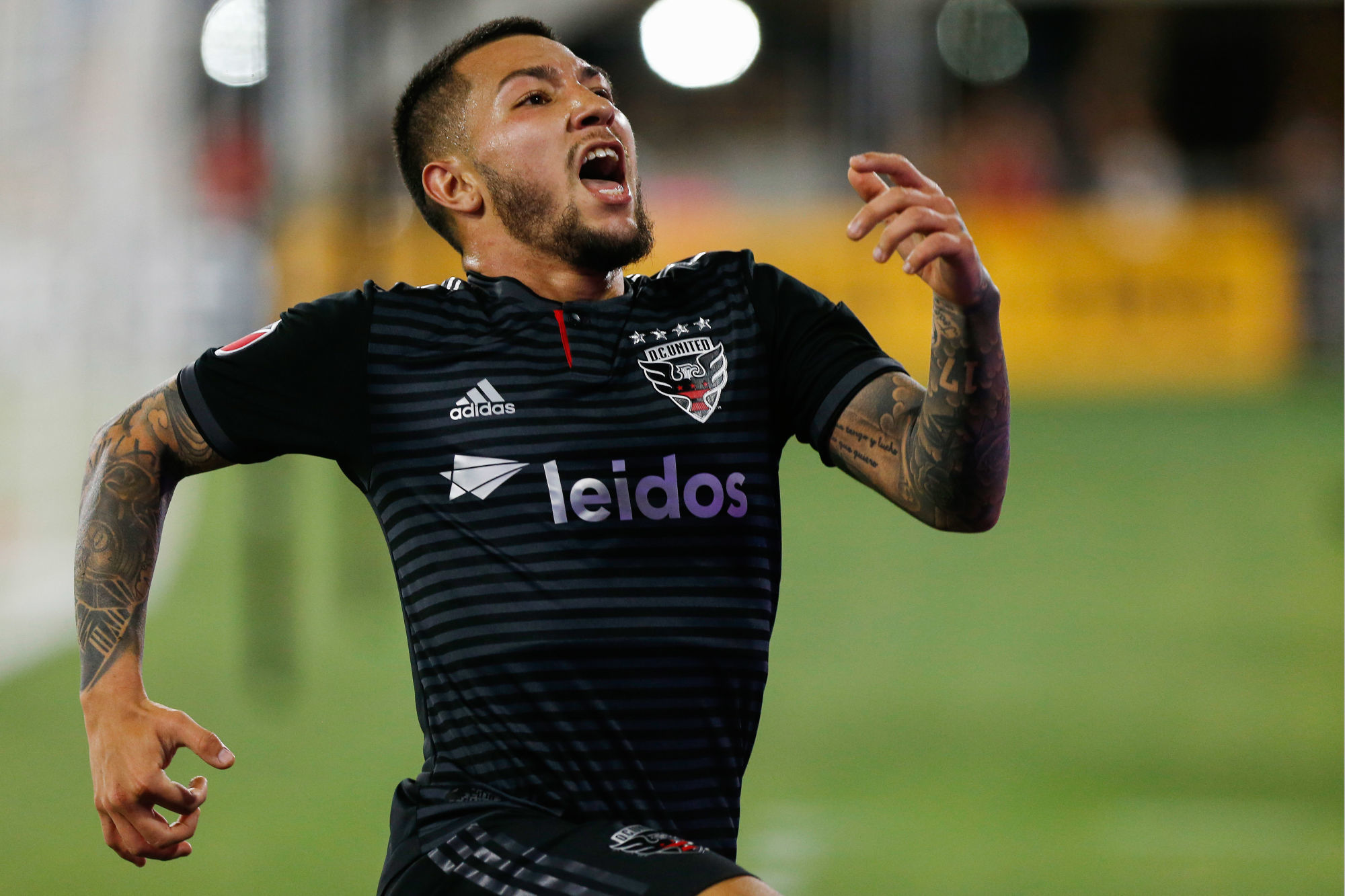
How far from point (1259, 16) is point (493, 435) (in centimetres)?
2602

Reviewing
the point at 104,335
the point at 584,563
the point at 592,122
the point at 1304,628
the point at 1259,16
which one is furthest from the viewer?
the point at 1259,16

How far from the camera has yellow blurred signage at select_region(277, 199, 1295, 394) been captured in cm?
1703

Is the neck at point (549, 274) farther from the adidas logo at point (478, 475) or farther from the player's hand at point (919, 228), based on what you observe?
the player's hand at point (919, 228)

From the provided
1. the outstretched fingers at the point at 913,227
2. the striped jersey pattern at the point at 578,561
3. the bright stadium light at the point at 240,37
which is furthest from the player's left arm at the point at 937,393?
the bright stadium light at the point at 240,37

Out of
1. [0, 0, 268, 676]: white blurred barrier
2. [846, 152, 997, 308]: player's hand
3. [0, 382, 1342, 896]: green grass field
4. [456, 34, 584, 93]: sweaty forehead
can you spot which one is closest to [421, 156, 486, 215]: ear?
[456, 34, 584, 93]: sweaty forehead

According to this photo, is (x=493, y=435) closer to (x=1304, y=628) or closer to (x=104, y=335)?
(x=1304, y=628)

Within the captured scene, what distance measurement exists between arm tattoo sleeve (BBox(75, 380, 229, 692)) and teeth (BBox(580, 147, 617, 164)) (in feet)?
3.04

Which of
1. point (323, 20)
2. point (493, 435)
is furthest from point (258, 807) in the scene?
point (323, 20)

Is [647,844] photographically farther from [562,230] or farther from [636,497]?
[562,230]

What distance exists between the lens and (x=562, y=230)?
3037mm

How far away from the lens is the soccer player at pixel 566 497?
8.10 feet

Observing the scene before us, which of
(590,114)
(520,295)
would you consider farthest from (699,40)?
(520,295)

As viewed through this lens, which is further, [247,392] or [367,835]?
[367,835]

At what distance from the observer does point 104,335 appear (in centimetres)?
977
